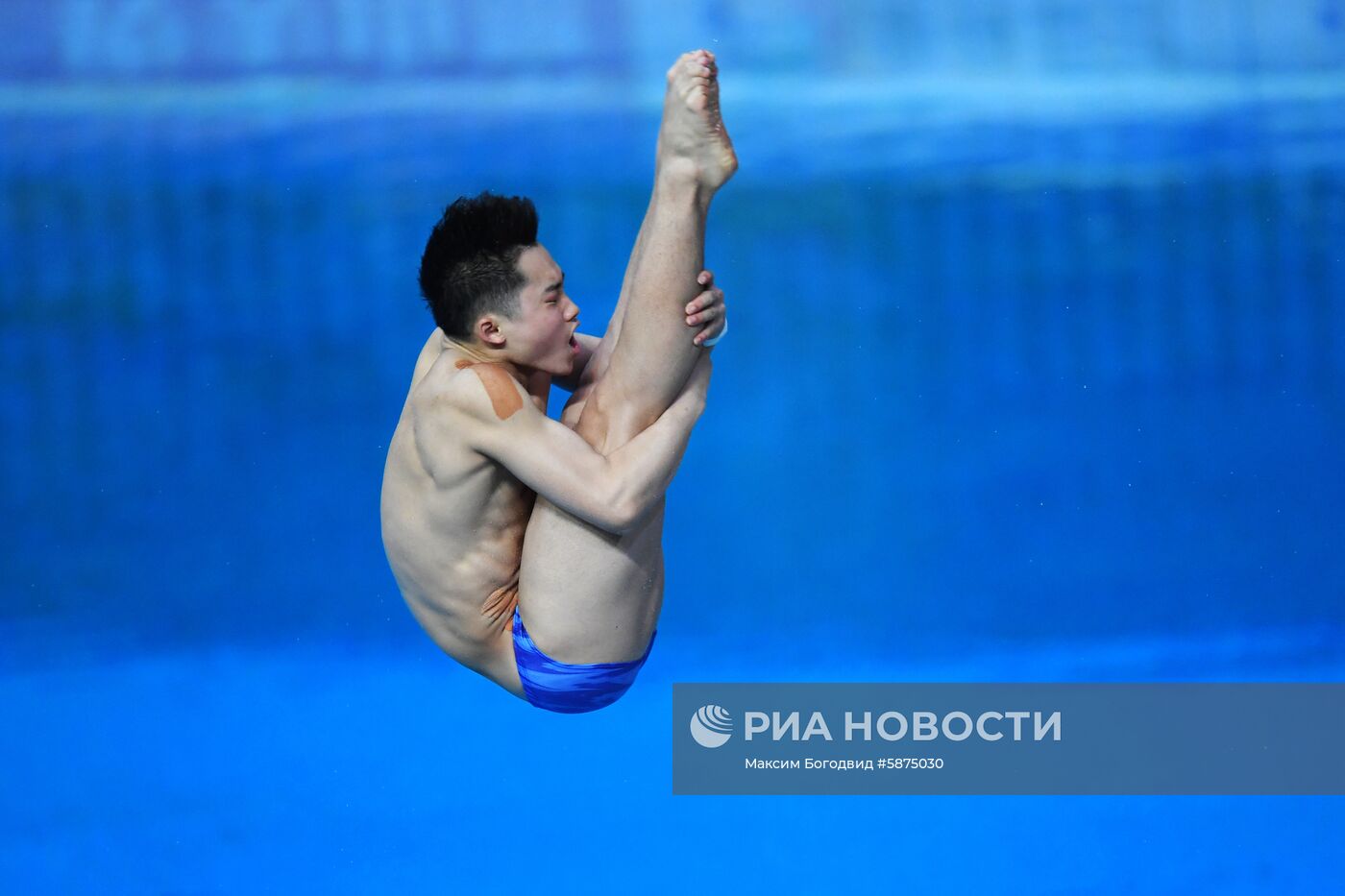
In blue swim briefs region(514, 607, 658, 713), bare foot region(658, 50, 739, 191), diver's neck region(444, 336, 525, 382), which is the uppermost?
bare foot region(658, 50, 739, 191)

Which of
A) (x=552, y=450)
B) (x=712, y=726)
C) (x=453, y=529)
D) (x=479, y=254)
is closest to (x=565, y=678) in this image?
(x=453, y=529)

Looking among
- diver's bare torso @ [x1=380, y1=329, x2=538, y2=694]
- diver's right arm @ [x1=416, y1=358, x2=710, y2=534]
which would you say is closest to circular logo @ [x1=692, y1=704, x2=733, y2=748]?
diver's bare torso @ [x1=380, y1=329, x2=538, y2=694]

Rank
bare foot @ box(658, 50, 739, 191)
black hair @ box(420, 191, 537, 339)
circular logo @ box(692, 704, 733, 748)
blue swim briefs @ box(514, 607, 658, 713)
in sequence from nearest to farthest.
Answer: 1. bare foot @ box(658, 50, 739, 191)
2. black hair @ box(420, 191, 537, 339)
3. blue swim briefs @ box(514, 607, 658, 713)
4. circular logo @ box(692, 704, 733, 748)

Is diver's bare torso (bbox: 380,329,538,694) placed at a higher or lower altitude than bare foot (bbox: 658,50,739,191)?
lower

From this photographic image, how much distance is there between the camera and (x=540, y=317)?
2.30 metres

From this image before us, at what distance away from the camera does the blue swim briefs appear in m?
2.44

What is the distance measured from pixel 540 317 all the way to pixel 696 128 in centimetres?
36

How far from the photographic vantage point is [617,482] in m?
2.23

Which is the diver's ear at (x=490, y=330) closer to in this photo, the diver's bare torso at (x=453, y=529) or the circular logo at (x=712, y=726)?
the diver's bare torso at (x=453, y=529)

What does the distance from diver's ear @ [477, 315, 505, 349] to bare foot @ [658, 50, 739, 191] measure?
1.09 feet

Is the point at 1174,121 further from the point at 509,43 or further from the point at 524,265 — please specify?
the point at 524,265

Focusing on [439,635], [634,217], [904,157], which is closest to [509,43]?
[634,217]

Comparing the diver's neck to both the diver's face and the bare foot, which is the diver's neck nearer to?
the diver's face

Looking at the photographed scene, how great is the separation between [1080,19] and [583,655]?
352cm
